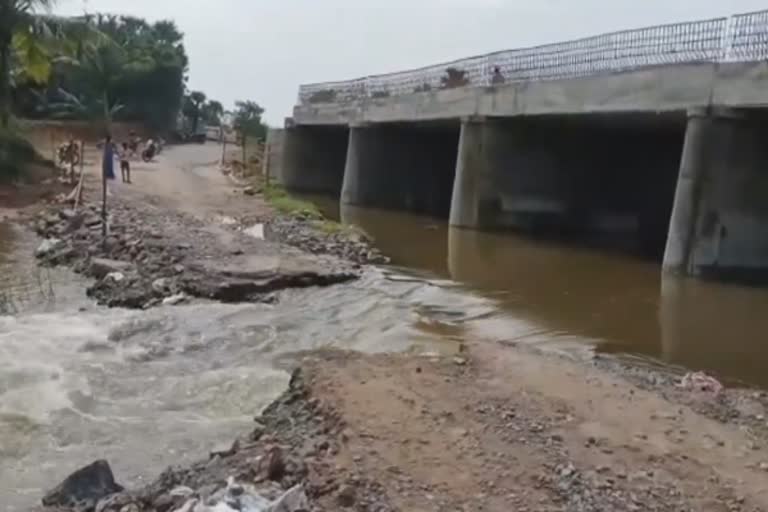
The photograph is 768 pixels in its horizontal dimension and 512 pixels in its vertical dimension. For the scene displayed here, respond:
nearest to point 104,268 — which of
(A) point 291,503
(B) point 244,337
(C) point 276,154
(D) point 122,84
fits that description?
(B) point 244,337

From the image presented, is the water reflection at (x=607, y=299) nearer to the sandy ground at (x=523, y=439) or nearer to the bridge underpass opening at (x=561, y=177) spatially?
the bridge underpass opening at (x=561, y=177)

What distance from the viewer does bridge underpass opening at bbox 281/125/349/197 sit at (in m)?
40.5

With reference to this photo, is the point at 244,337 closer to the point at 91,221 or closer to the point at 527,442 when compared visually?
the point at 527,442

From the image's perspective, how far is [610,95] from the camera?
18.4 m

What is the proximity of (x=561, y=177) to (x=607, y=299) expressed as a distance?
10350 mm

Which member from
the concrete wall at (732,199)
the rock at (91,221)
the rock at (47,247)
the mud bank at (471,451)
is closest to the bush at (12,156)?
the rock at (91,221)

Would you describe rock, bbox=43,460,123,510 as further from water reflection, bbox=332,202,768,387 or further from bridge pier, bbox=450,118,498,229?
bridge pier, bbox=450,118,498,229

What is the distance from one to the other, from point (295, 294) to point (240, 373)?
4.34 metres

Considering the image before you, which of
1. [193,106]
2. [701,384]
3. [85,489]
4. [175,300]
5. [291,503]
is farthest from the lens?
[193,106]

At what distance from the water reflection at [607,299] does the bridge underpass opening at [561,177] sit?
1349 millimetres

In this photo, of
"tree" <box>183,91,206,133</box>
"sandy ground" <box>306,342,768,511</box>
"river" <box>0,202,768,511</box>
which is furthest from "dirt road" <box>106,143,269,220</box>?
"tree" <box>183,91,206,133</box>

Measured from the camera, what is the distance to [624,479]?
246 inches

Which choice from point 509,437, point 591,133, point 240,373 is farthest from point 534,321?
point 591,133

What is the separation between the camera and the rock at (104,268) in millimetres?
15338
